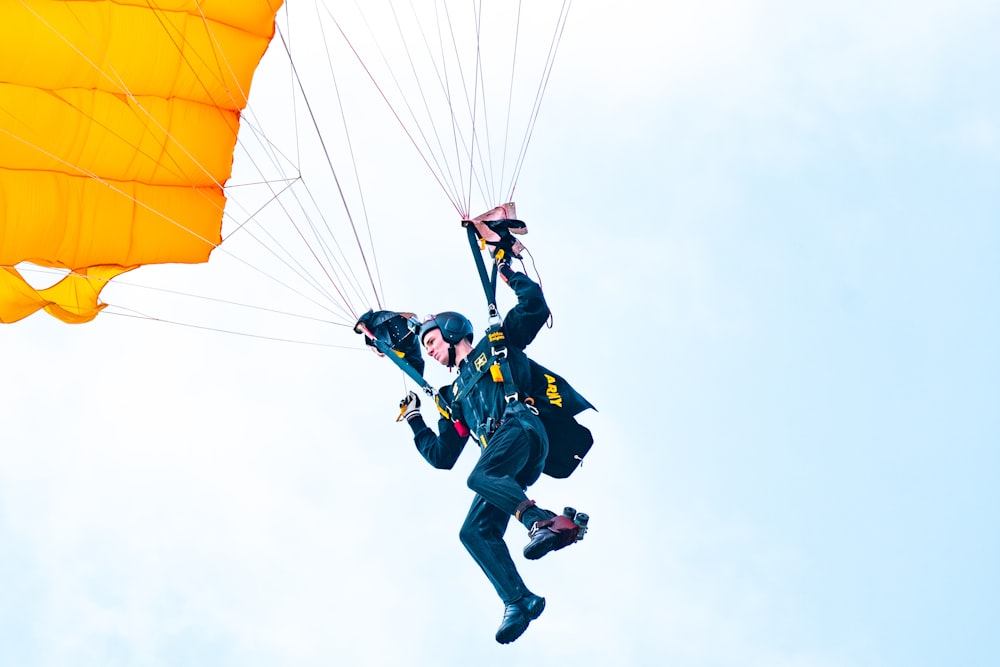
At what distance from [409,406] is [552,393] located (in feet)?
3.27

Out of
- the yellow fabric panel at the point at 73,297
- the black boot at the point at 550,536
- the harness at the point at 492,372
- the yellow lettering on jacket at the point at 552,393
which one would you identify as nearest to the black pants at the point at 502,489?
the harness at the point at 492,372

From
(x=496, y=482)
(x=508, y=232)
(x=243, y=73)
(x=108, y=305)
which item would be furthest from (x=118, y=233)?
(x=496, y=482)

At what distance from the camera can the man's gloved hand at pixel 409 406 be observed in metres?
9.58

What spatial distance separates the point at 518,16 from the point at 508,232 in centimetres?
150

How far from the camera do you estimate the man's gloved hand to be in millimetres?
9578

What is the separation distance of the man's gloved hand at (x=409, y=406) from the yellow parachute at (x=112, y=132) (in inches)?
117

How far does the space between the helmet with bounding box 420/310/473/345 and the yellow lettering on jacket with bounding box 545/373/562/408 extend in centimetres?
63

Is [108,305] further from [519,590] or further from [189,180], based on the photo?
[519,590]

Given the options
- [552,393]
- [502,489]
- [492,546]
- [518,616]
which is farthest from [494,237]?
[518,616]

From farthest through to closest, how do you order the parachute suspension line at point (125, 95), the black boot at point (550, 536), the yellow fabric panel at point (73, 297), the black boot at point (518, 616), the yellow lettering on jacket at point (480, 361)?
1. the yellow fabric panel at point (73, 297)
2. the parachute suspension line at point (125, 95)
3. the yellow lettering on jacket at point (480, 361)
4. the black boot at point (518, 616)
5. the black boot at point (550, 536)

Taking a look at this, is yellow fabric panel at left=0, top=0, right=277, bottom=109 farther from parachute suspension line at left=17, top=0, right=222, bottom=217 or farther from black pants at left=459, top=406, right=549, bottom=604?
black pants at left=459, top=406, right=549, bottom=604

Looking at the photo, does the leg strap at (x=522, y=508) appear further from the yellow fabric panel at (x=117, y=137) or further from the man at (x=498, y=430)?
the yellow fabric panel at (x=117, y=137)

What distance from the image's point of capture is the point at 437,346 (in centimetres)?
946

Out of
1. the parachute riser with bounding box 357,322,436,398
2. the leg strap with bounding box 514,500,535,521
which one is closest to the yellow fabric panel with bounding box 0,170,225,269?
the parachute riser with bounding box 357,322,436,398
